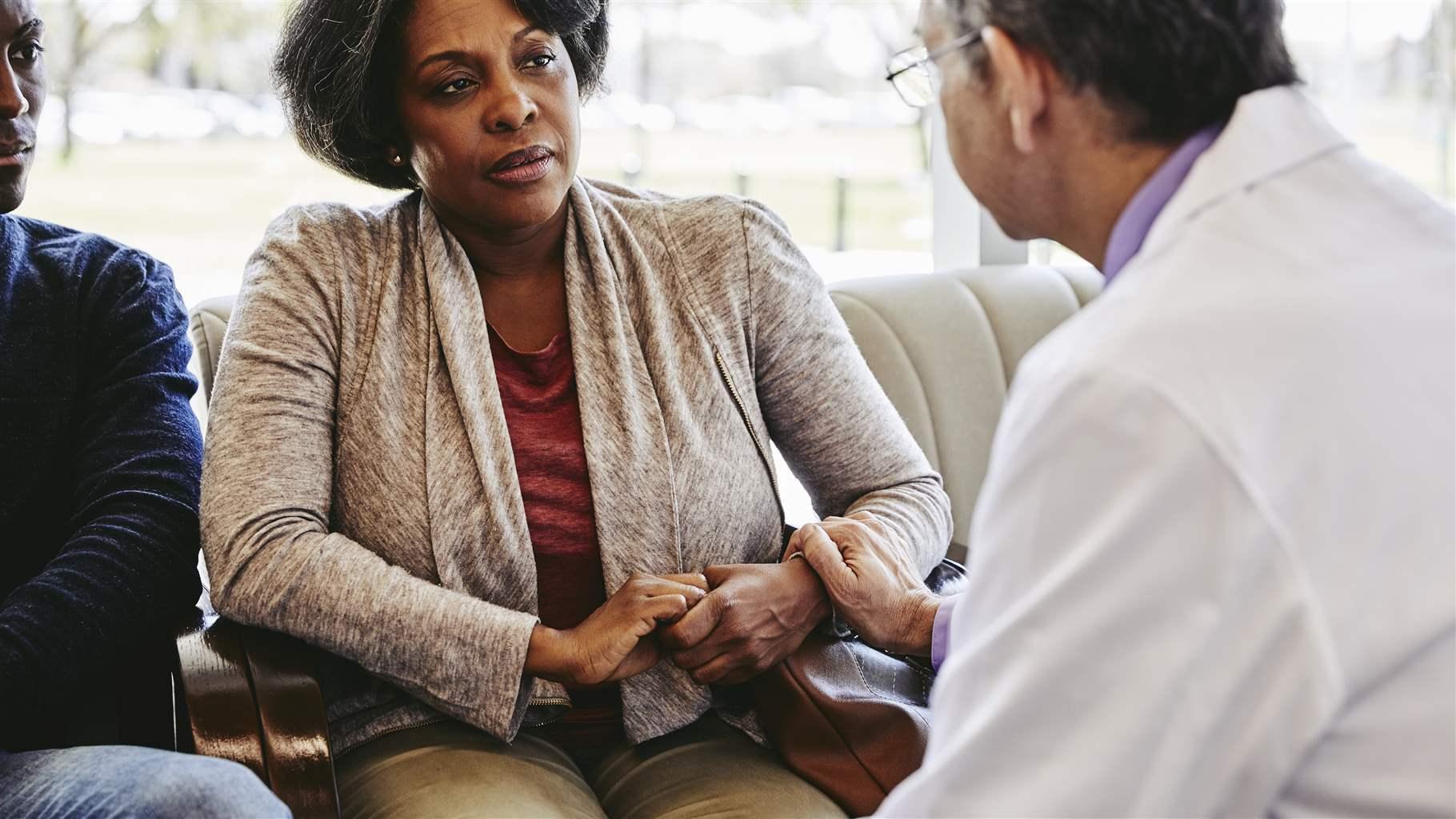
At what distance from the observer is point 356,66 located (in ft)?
6.14

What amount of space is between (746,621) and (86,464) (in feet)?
2.88

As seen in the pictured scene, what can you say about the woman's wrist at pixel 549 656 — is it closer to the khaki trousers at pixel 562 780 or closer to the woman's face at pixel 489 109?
the khaki trousers at pixel 562 780

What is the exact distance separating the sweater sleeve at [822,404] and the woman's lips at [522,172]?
0.31m

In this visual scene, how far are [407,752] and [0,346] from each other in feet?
2.44

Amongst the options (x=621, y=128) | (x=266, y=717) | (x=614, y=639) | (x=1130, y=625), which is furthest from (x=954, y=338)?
(x=1130, y=625)

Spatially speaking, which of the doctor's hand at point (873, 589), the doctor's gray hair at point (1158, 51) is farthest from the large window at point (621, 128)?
the doctor's gray hair at point (1158, 51)

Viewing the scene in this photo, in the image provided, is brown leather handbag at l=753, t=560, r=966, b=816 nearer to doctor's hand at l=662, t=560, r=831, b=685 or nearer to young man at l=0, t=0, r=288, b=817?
doctor's hand at l=662, t=560, r=831, b=685

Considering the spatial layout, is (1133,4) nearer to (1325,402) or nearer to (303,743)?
(1325,402)

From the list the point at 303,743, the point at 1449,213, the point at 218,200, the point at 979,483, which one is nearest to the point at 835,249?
the point at 979,483

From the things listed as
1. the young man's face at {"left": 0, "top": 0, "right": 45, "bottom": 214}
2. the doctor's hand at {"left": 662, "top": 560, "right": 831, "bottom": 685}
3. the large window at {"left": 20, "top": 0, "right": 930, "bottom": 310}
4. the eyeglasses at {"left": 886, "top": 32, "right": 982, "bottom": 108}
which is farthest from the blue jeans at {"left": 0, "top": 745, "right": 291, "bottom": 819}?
the large window at {"left": 20, "top": 0, "right": 930, "bottom": 310}

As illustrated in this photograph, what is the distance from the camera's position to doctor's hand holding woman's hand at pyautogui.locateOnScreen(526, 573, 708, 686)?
1.67 metres

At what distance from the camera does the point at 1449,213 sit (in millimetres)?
1011

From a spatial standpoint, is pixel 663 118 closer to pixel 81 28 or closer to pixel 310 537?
pixel 81 28

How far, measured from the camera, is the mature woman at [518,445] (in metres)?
1.70
